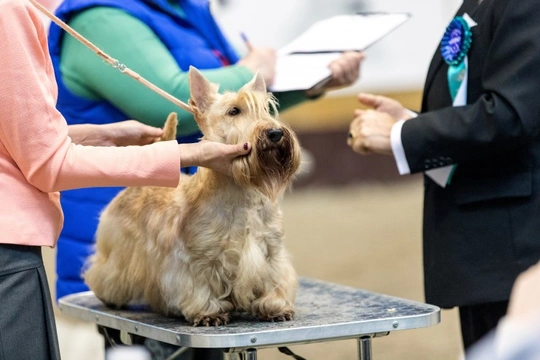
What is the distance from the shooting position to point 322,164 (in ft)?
22.2

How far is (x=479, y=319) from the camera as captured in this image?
2.15m

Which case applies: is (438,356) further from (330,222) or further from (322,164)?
(322,164)

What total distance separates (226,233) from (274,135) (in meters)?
0.25

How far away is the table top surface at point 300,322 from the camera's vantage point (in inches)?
66.7

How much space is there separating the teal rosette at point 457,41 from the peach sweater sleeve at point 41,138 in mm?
787

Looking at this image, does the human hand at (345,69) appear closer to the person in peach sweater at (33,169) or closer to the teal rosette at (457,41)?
the teal rosette at (457,41)

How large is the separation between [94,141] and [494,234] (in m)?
0.91

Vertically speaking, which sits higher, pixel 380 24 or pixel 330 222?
pixel 380 24

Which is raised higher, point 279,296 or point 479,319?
point 279,296

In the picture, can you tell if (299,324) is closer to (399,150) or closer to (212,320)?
(212,320)

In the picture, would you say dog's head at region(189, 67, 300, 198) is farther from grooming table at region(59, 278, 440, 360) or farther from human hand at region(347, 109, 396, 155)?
human hand at region(347, 109, 396, 155)

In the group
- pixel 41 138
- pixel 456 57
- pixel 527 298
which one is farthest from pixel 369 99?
pixel 527 298

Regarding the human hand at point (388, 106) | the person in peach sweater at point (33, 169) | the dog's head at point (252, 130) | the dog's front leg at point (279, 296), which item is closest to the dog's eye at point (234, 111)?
the dog's head at point (252, 130)

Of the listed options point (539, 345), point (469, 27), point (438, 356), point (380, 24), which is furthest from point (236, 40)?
point (539, 345)
